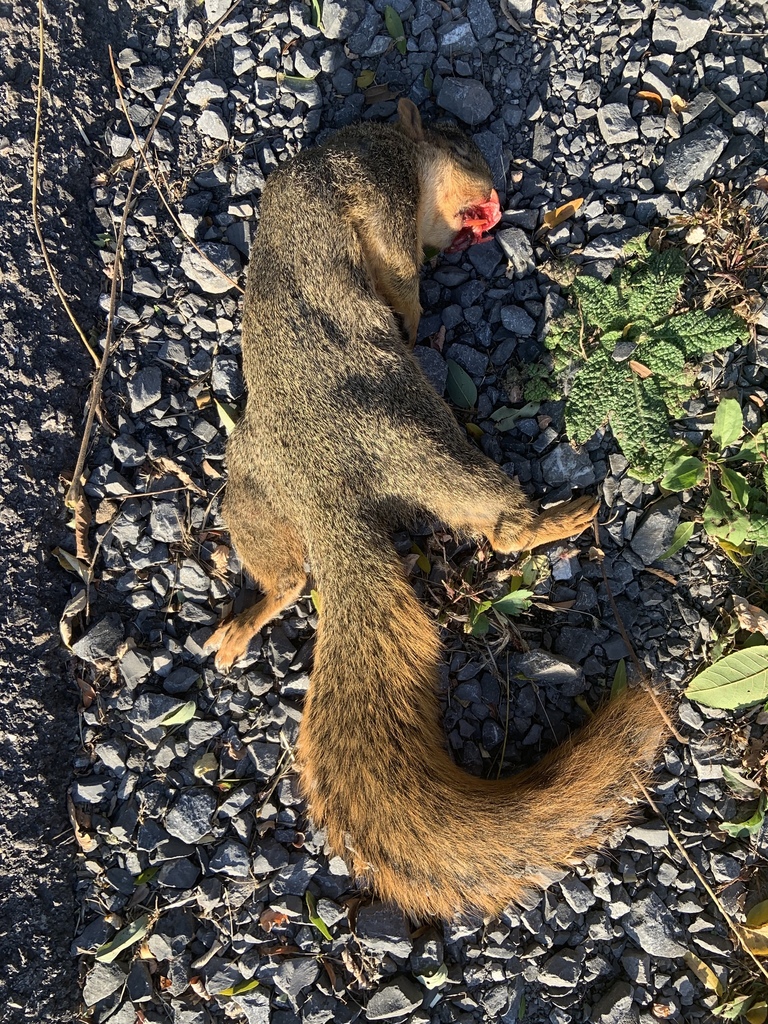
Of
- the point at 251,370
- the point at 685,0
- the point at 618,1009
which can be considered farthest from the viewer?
the point at 685,0

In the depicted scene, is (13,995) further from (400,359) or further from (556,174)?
(556,174)

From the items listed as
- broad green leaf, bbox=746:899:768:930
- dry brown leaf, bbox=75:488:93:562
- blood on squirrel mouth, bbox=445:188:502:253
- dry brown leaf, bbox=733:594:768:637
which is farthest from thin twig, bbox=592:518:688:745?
dry brown leaf, bbox=75:488:93:562

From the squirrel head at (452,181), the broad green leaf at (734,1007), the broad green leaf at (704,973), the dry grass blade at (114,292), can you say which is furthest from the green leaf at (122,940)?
the squirrel head at (452,181)

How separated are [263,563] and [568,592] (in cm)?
151

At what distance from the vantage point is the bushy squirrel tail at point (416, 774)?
→ 2807 mm

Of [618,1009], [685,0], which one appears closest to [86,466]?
[618,1009]

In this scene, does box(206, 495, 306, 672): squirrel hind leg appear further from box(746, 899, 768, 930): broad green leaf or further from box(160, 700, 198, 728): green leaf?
box(746, 899, 768, 930): broad green leaf

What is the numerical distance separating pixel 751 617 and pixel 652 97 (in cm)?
263

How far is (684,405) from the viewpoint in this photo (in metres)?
3.49

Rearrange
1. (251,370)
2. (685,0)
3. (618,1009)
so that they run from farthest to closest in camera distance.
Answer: (685,0)
(251,370)
(618,1009)

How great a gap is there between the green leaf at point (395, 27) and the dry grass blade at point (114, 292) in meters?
0.82

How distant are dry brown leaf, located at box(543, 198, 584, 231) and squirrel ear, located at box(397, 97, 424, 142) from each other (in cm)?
76

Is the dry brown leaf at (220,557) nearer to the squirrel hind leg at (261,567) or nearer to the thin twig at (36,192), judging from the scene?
the squirrel hind leg at (261,567)

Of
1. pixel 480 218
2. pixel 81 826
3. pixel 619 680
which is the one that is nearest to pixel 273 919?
pixel 81 826
